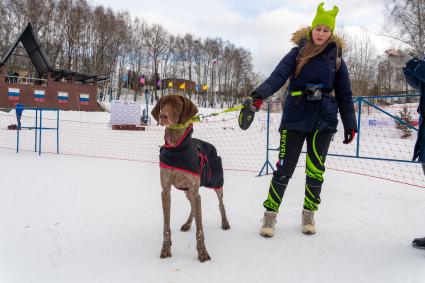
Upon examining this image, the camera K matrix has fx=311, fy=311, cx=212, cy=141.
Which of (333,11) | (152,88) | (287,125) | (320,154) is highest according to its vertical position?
(152,88)

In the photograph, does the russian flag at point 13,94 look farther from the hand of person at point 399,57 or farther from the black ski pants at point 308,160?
the hand of person at point 399,57

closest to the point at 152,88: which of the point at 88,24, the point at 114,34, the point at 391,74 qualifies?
the point at 114,34

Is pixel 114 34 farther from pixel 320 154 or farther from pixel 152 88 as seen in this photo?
pixel 320 154

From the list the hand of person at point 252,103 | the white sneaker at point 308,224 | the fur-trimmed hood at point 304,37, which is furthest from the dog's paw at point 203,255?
the fur-trimmed hood at point 304,37

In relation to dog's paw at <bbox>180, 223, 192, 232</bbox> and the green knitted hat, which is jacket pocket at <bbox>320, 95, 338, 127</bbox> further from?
dog's paw at <bbox>180, 223, 192, 232</bbox>

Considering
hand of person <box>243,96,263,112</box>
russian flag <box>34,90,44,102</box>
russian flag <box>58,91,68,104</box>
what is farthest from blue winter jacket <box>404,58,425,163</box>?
russian flag <box>58,91,68,104</box>

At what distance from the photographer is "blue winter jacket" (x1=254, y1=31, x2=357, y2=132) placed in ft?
8.13

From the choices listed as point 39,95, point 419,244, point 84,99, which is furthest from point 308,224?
point 84,99

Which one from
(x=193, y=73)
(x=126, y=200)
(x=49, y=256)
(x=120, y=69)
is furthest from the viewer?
(x=193, y=73)

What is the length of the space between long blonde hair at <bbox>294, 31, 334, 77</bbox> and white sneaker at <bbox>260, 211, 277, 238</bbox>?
1198 millimetres

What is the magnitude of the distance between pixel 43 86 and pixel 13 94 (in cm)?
233

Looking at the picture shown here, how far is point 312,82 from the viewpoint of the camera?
2498 mm

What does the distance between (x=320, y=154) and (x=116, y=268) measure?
179cm

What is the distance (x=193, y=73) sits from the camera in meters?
53.0
